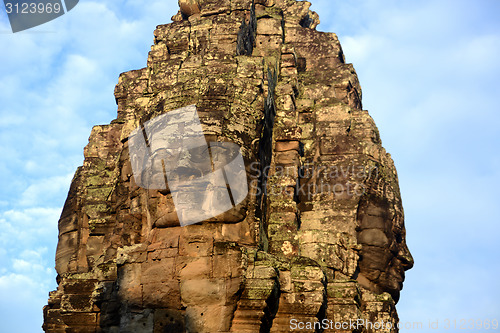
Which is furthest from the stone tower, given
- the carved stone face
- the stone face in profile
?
the stone face in profile

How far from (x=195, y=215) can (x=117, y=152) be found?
5713 millimetres

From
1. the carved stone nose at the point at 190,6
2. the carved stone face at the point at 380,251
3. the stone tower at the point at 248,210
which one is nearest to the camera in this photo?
the stone tower at the point at 248,210

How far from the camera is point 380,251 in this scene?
1864 centimetres

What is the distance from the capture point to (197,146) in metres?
15.9

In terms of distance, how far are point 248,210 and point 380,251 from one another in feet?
14.2

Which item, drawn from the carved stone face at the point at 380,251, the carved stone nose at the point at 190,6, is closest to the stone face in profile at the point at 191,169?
the carved stone face at the point at 380,251

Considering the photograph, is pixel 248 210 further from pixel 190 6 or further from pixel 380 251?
pixel 190 6

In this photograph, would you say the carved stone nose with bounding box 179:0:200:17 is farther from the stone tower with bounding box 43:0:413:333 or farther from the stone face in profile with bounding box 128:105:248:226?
the stone face in profile with bounding box 128:105:248:226

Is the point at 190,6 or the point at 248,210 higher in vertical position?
the point at 190,6

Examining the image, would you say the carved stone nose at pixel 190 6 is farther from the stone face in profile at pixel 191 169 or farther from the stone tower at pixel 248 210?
the stone face in profile at pixel 191 169

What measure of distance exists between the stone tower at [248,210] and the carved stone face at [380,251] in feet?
0.11

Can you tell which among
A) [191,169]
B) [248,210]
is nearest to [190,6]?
[191,169]

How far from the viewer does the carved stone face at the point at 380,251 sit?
18547 mm

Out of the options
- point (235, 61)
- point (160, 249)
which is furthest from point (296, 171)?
point (160, 249)
